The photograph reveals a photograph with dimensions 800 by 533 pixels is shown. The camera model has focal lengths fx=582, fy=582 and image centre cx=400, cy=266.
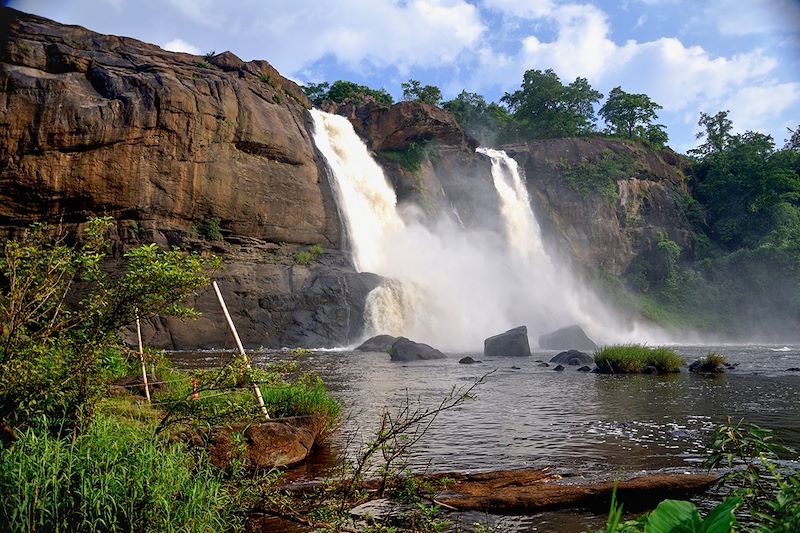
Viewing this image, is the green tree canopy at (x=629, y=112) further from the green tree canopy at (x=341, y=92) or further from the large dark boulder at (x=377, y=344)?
the large dark boulder at (x=377, y=344)

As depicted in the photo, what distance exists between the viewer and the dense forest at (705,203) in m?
50.8

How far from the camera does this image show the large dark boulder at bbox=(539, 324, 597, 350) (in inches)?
1299

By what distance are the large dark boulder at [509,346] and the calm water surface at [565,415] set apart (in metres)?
7.17

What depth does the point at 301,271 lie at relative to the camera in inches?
1264

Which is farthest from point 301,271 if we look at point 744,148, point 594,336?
point 744,148

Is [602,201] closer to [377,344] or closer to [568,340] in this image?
[568,340]

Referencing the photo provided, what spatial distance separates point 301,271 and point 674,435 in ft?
83.1

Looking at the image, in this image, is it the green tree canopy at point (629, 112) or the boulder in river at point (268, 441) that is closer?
the boulder in river at point (268, 441)

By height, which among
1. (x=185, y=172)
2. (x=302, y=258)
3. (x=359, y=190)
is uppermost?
(x=359, y=190)

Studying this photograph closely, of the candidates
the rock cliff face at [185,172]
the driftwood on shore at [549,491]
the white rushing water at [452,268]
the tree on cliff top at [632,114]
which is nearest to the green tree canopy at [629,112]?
the tree on cliff top at [632,114]

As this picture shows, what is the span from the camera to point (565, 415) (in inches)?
420

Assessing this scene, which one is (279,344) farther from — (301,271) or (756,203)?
(756,203)

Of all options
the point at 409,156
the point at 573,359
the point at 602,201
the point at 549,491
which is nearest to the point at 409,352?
the point at 573,359

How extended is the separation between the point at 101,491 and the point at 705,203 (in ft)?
219
